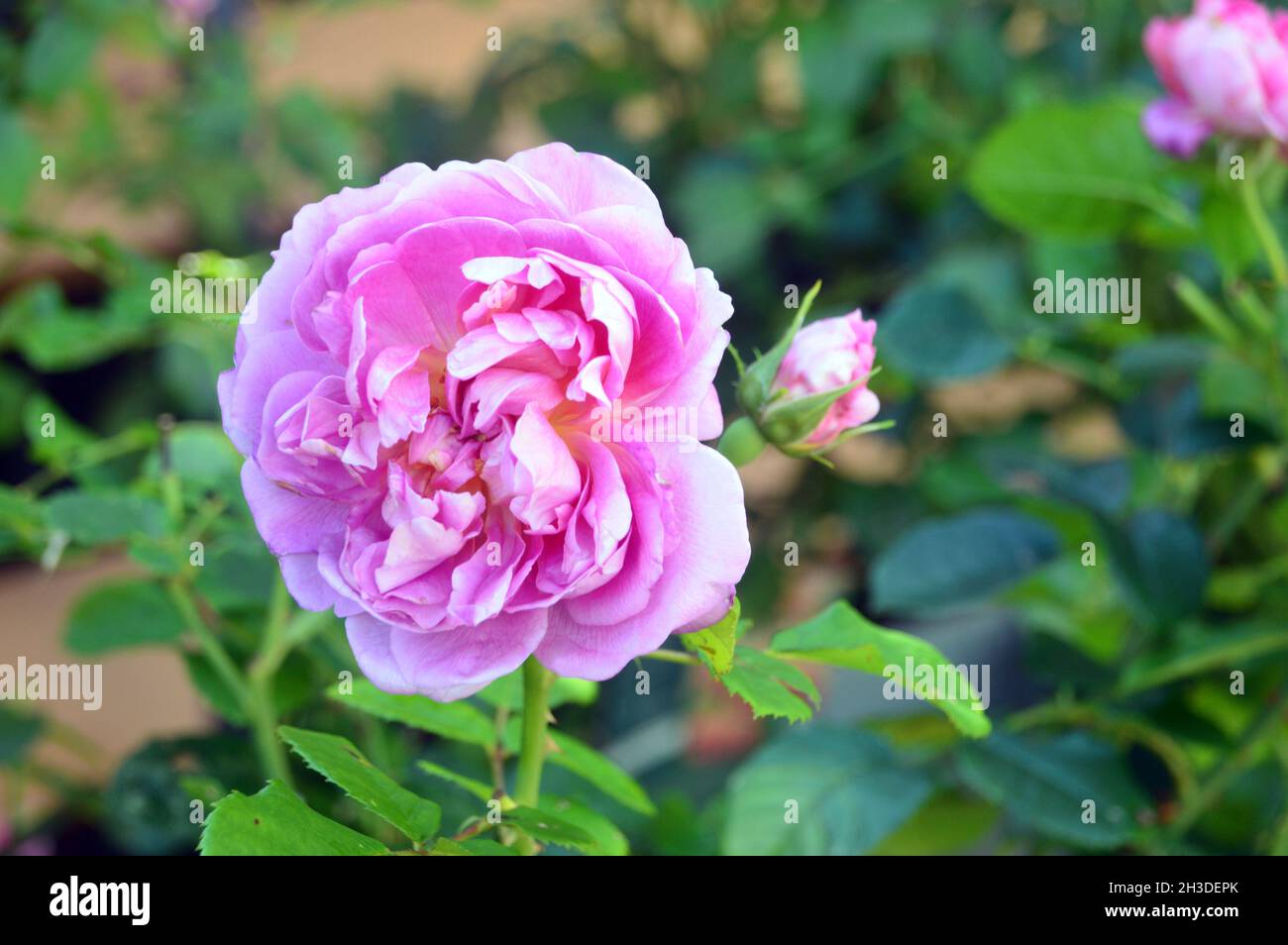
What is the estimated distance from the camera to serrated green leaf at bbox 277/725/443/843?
276 mm

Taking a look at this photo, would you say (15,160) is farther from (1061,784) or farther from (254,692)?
(1061,784)

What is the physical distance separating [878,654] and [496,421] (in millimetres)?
115

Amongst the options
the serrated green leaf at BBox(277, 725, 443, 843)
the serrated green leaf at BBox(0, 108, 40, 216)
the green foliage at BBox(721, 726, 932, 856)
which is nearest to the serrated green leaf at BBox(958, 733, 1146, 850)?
the green foliage at BBox(721, 726, 932, 856)

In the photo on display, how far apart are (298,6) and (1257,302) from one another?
144cm

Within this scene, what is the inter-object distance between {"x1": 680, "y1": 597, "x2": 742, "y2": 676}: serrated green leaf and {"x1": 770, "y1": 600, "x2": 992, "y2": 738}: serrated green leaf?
0.05m

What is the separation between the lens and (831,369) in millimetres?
305

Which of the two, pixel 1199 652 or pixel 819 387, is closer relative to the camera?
pixel 819 387

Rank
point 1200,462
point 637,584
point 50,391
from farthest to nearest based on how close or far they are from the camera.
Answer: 1. point 50,391
2. point 1200,462
3. point 637,584

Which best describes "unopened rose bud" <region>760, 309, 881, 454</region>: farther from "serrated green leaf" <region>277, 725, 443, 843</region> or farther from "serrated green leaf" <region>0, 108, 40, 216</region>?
"serrated green leaf" <region>0, 108, 40, 216</region>

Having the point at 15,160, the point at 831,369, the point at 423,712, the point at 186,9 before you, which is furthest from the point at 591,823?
the point at 186,9

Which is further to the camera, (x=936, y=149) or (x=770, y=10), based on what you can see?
(x=770, y=10)

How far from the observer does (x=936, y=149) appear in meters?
0.88
